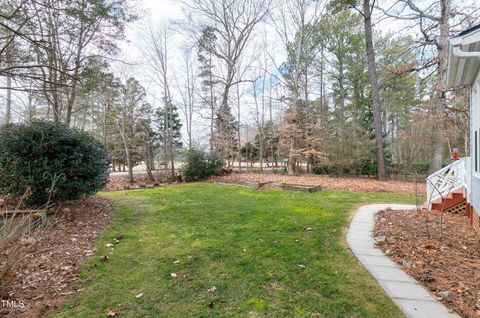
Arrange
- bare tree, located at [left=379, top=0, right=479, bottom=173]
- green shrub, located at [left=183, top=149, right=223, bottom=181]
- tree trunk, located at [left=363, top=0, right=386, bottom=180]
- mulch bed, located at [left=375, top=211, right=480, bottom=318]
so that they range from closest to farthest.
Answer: mulch bed, located at [left=375, top=211, right=480, bottom=318] → bare tree, located at [left=379, top=0, right=479, bottom=173] → tree trunk, located at [left=363, top=0, right=386, bottom=180] → green shrub, located at [left=183, top=149, right=223, bottom=181]

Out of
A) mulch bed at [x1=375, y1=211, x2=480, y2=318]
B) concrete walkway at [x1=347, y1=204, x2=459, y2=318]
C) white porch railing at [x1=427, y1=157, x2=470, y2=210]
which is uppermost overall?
white porch railing at [x1=427, y1=157, x2=470, y2=210]

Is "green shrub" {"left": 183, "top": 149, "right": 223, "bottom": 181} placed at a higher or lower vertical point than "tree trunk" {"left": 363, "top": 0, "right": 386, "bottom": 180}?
lower

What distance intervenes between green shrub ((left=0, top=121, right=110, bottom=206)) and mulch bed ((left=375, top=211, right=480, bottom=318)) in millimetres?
5799

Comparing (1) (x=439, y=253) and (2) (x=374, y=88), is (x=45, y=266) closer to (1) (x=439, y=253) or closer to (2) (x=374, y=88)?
(1) (x=439, y=253)

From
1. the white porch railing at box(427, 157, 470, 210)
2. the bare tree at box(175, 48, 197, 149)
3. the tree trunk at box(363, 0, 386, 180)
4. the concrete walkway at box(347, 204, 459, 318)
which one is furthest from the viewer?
the bare tree at box(175, 48, 197, 149)

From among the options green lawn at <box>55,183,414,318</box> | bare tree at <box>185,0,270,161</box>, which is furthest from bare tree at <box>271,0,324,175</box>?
green lawn at <box>55,183,414,318</box>

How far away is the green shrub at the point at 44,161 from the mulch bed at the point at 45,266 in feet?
2.64

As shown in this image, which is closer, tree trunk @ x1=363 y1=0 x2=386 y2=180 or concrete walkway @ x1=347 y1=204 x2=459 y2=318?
concrete walkway @ x1=347 y1=204 x2=459 y2=318

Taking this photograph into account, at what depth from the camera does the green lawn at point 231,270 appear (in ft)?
7.25

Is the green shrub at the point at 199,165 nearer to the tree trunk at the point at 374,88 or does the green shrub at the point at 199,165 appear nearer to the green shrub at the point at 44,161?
the green shrub at the point at 44,161

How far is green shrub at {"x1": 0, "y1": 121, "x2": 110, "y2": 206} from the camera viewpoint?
4750mm

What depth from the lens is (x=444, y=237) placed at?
12.5ft

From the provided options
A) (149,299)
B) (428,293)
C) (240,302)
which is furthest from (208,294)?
(428,293)

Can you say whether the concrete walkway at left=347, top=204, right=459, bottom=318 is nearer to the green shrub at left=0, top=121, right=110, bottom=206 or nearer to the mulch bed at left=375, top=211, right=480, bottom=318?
the mulch bed at left=375, top=211, right=480, bottom=318
